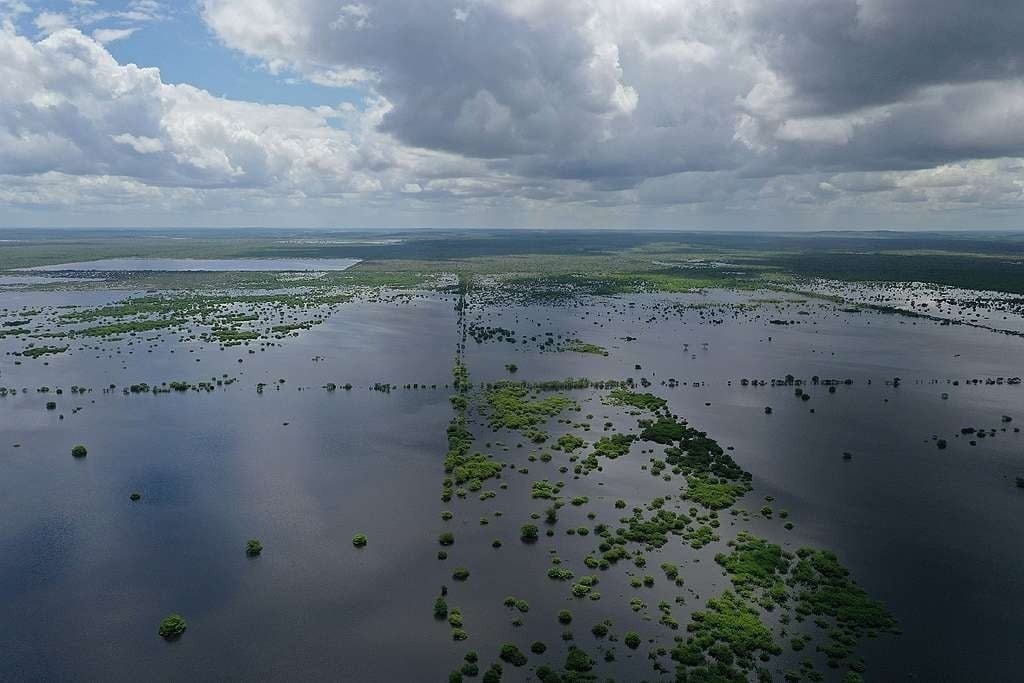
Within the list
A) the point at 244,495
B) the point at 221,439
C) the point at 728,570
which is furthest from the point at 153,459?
the point at 728,570

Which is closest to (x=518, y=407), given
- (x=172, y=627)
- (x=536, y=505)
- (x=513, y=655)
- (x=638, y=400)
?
(x=638, y=400)

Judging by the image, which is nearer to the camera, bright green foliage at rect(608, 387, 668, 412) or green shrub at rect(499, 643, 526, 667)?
green shrub at rect(499, 643, 526, 667)

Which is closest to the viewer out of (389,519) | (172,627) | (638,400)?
(172,627)

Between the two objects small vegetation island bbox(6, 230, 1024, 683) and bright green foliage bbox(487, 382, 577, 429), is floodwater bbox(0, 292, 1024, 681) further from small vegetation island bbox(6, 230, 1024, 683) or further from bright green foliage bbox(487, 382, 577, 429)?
bright green foliage bbox(487, 382, 577, 429)

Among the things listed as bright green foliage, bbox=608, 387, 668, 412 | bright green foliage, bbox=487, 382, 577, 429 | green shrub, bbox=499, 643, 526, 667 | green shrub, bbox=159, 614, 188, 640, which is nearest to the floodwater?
green shrub, bbox=159, 614, 188, 640

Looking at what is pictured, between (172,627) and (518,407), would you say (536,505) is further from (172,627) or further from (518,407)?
(172,627)

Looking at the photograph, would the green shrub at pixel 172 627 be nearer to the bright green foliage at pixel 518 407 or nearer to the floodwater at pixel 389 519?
the floodwater at pixel 389 519

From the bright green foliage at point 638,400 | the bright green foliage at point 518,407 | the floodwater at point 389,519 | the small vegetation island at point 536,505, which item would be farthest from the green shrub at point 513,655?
the bright green foliage at point 638,400
